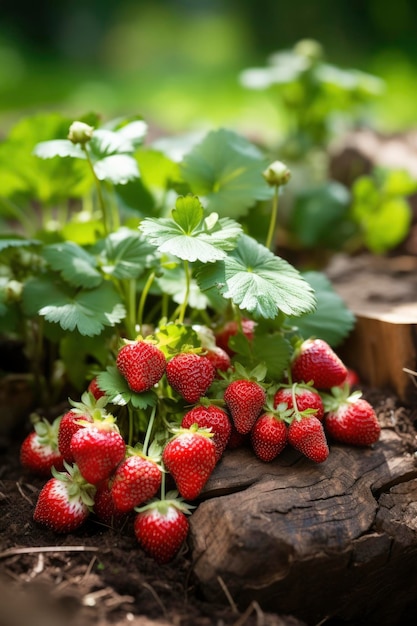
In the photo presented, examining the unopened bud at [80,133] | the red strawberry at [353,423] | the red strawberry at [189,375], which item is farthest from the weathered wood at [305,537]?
the unopened bud at [80,133]

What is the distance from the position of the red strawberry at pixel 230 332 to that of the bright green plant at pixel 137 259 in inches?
1.3

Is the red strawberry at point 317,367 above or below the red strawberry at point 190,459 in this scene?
above

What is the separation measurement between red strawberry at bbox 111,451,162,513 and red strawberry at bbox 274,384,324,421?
26 cm

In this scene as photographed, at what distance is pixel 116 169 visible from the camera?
1.36 metres

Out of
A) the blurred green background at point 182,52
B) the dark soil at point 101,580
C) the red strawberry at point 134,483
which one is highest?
the blurred green background at point 182,52

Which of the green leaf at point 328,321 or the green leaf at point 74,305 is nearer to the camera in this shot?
the green leaf at point 74,305

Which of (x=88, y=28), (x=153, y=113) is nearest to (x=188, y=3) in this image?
(x=88, y=28)

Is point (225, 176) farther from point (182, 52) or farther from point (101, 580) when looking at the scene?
point (182, 52)

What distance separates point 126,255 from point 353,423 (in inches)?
21.4

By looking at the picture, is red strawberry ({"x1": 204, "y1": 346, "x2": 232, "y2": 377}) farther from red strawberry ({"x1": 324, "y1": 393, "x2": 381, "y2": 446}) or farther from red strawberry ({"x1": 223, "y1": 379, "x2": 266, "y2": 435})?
red strawberry ({"x1": 324, "y1": 393, "x2": 381, "y2": 446})

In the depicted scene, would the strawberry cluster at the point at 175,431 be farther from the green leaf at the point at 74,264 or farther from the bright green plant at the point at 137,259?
the green leaf at the point at 74,264

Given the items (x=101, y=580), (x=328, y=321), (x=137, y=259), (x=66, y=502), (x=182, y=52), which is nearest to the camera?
(x=101, y=580)

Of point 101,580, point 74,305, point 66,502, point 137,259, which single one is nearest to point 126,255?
point 137,259

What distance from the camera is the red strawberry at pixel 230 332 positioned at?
1.38 m
